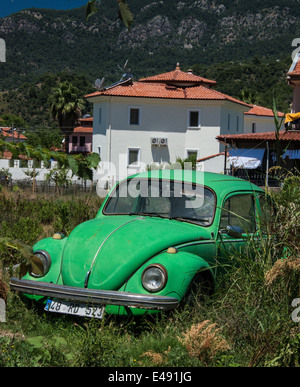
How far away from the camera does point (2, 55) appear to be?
3.05m

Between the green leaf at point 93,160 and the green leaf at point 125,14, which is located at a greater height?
the green leaf at point 125,14

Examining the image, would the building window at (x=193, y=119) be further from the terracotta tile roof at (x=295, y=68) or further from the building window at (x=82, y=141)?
the building window at (x=82, y=141)

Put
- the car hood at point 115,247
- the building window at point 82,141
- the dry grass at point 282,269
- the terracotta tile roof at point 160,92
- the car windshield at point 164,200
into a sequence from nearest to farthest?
1. the dry grass at point 282,269
2. the car hood at point 115,247
3. the car windshield at point 164,200
4. the terracotta tile roof at point 160,92
5. the building window at point 82,141

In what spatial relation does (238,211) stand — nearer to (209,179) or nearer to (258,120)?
(209,179)

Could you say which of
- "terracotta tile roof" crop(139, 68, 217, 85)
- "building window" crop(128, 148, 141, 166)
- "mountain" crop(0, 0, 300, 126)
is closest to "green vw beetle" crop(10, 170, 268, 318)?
"building window" crop(128, 148, 141, 166)

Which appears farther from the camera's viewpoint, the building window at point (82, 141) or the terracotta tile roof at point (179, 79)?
the building window at point (82, 141)

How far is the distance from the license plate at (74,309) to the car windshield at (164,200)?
1706mm

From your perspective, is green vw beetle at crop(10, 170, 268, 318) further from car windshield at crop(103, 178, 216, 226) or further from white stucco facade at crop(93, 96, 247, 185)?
white stucco facade at crop(93, 96, 247, 185)

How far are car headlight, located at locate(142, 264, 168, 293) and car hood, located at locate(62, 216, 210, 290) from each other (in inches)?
6.7

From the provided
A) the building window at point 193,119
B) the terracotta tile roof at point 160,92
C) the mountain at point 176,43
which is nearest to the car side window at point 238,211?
the terracotta tile roof at point 160,92

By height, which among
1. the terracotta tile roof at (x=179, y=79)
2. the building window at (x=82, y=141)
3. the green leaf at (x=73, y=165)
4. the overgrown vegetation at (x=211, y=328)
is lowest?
the overgrown vegetation at (x=211, y=328)

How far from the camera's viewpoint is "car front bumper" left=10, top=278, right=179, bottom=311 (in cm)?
551

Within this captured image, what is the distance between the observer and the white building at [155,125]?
47156mm

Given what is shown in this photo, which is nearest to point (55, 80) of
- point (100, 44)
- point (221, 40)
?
point (100, 44)
